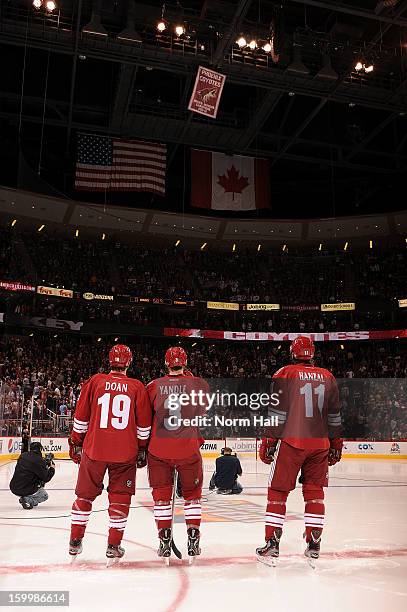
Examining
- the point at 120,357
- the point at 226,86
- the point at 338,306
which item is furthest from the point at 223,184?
the point at 120,357

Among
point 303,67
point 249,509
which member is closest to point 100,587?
point 249,509

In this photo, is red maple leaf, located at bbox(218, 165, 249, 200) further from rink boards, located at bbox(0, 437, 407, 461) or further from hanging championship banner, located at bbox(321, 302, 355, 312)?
rink boards, located at bbox(0, 437, 407, 461)

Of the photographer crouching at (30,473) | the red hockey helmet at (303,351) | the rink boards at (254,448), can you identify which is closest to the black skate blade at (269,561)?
the red hockey helmet at (303,351)

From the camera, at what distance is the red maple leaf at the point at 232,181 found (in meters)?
25.2

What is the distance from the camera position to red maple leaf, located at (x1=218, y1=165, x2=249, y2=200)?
25.2m

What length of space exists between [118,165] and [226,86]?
17.4 feet

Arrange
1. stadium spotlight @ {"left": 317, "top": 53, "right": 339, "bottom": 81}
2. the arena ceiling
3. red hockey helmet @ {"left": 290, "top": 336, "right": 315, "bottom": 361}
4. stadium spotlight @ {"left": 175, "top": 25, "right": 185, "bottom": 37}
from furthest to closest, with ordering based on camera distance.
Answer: stadium spotlight @ {"left": 317, "top": 53, "right": 339, "bottom": 81} < the arena ceiling < stadium spotlight @ {"left": 175, "top": 25, "right": 185, "bottom": 37} < red hockey helmet @ {"left": 290, "top": 336, "right": 315, "bottom": 361}

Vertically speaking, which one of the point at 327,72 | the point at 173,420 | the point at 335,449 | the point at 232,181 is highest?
the point at 327,72

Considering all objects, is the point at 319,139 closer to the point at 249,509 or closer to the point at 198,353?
the point at 198,353

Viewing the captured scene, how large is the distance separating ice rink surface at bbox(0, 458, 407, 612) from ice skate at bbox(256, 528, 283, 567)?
0.07 meters

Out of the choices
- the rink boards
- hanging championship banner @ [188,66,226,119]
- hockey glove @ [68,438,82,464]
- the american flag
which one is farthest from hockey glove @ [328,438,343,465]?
the american flag

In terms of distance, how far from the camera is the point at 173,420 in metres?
4.87

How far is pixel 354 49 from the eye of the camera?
1842cm

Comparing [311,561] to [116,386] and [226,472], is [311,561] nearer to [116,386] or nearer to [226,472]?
[116,386]
